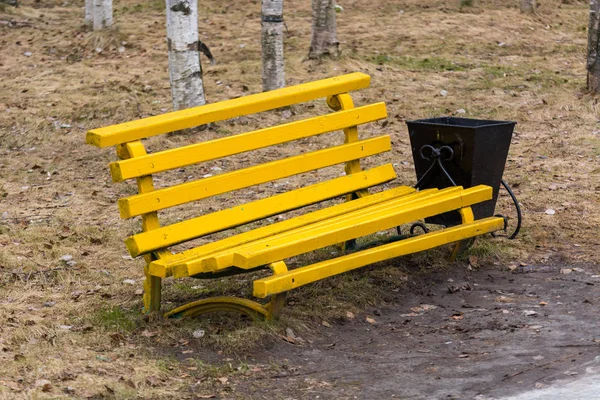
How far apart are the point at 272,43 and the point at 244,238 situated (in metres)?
5.24

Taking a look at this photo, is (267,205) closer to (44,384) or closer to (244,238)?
(244,238)

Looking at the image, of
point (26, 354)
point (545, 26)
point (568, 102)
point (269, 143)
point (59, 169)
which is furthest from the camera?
point (545, 26)

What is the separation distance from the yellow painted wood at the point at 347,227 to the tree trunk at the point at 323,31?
5.96 m

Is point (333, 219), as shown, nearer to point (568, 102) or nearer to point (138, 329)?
point (138, 329)

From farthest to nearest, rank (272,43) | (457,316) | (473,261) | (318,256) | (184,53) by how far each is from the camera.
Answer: (272,43), (184,53), (318,256), (473,261), (457,316)

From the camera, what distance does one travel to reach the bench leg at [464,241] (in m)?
5.83

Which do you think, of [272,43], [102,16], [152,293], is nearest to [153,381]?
[152,293]

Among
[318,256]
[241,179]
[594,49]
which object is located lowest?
[318,256]

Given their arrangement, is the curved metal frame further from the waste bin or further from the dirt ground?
the waste bin

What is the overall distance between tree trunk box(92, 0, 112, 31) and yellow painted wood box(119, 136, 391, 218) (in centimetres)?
874

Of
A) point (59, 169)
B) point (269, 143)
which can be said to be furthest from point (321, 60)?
point (269, 143)

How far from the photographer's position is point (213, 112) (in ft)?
17.7

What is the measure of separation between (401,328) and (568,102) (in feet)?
18.6

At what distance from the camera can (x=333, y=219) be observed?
Result: 5.60 m
